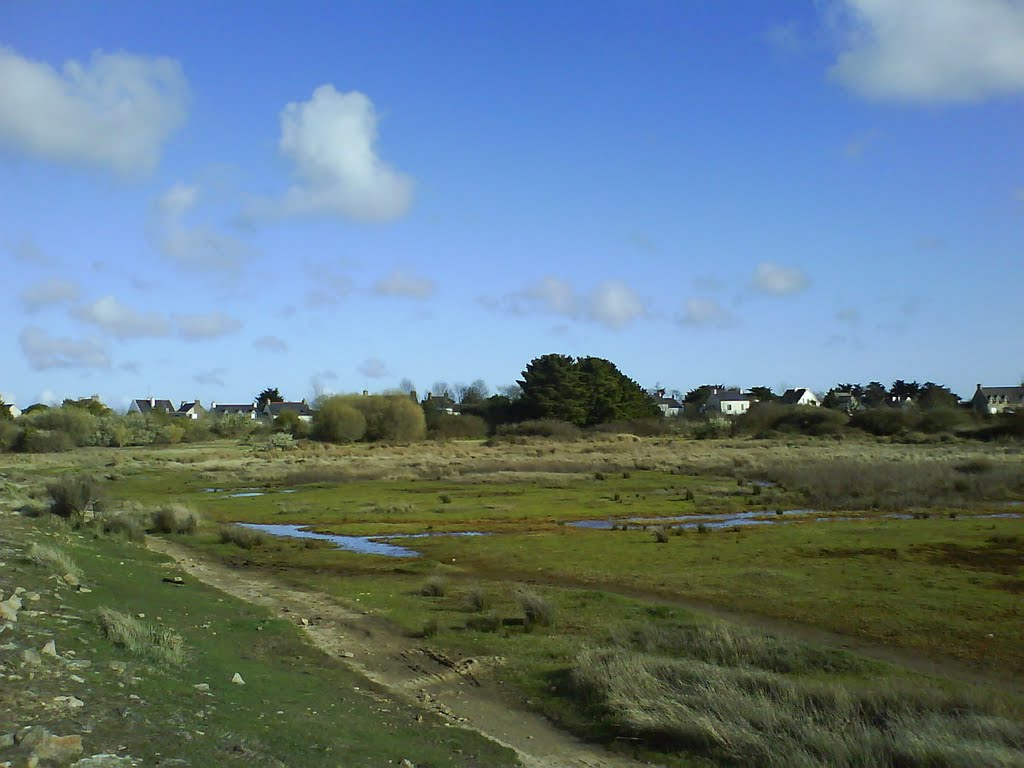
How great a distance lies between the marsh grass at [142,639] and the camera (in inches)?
499

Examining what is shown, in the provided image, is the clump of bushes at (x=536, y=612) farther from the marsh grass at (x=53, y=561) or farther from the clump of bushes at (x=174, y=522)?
the clump of bushes at (x=174, y=522)

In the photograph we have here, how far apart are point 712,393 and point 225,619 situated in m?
169

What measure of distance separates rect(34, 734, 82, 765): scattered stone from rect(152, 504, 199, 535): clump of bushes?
93.4ft

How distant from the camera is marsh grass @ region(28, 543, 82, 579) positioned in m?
18.8

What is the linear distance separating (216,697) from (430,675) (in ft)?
14.0

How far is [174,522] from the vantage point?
116ft

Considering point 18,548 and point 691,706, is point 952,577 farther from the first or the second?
point 18,548

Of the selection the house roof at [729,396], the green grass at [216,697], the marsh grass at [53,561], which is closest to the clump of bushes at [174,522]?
the marsh grass at [53,561]

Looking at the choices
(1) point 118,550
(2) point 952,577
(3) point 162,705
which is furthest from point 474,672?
(1) point 118,550

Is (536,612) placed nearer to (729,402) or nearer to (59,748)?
(59,748)

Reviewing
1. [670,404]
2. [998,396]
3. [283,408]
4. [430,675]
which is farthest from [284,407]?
[430,675]

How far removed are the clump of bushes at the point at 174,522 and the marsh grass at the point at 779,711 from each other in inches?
967

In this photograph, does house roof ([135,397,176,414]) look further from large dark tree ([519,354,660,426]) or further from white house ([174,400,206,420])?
large dark tree ([519,354,660,426])

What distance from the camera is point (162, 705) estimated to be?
10.1 m
